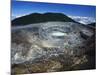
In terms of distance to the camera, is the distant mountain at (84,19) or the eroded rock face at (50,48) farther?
the distant mountain at (84,19)

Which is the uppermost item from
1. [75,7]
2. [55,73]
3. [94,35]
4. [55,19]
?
[75,7]

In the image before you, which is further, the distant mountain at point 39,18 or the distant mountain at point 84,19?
the distant mountain at point 84,19

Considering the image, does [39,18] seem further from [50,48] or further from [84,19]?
[84,19]

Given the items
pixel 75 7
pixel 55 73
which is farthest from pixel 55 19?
pixel 55 73

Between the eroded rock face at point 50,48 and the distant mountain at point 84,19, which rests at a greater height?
the distant mountain at point 84,19
